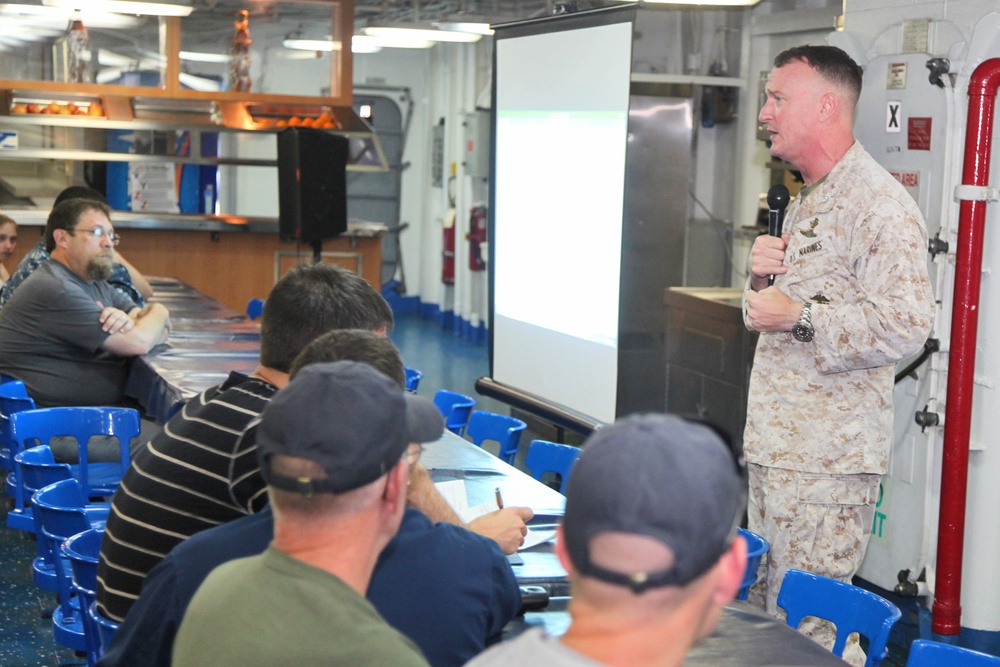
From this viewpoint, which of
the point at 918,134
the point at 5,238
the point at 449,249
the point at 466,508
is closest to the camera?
the point at 466,508

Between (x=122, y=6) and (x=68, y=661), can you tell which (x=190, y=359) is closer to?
(x=68, y=661)

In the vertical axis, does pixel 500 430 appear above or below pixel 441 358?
above

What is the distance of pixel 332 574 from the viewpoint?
59.9 inches

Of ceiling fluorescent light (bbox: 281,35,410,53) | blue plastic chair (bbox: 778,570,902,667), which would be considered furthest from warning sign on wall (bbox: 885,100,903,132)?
ceiling fluorescent light (bbox: 281,35,410,53)

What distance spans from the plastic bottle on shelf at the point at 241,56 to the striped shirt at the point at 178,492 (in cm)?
736

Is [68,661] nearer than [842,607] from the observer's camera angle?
No

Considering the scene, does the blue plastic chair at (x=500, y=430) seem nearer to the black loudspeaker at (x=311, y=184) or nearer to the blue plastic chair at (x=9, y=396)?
the blue plastic chair at (x=9, y=396)

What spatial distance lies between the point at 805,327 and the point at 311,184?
20.4ft

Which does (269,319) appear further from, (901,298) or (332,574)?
→ (901,298)

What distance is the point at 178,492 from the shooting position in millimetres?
2402

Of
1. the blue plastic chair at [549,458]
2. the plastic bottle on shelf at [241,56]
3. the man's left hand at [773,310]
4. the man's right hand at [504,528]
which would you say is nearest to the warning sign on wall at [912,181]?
the man's left hand at [773,310]

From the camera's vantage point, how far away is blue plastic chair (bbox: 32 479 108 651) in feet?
9.95

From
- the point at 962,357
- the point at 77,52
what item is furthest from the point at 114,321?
the point at 77,52

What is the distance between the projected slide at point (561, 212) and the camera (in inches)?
215
